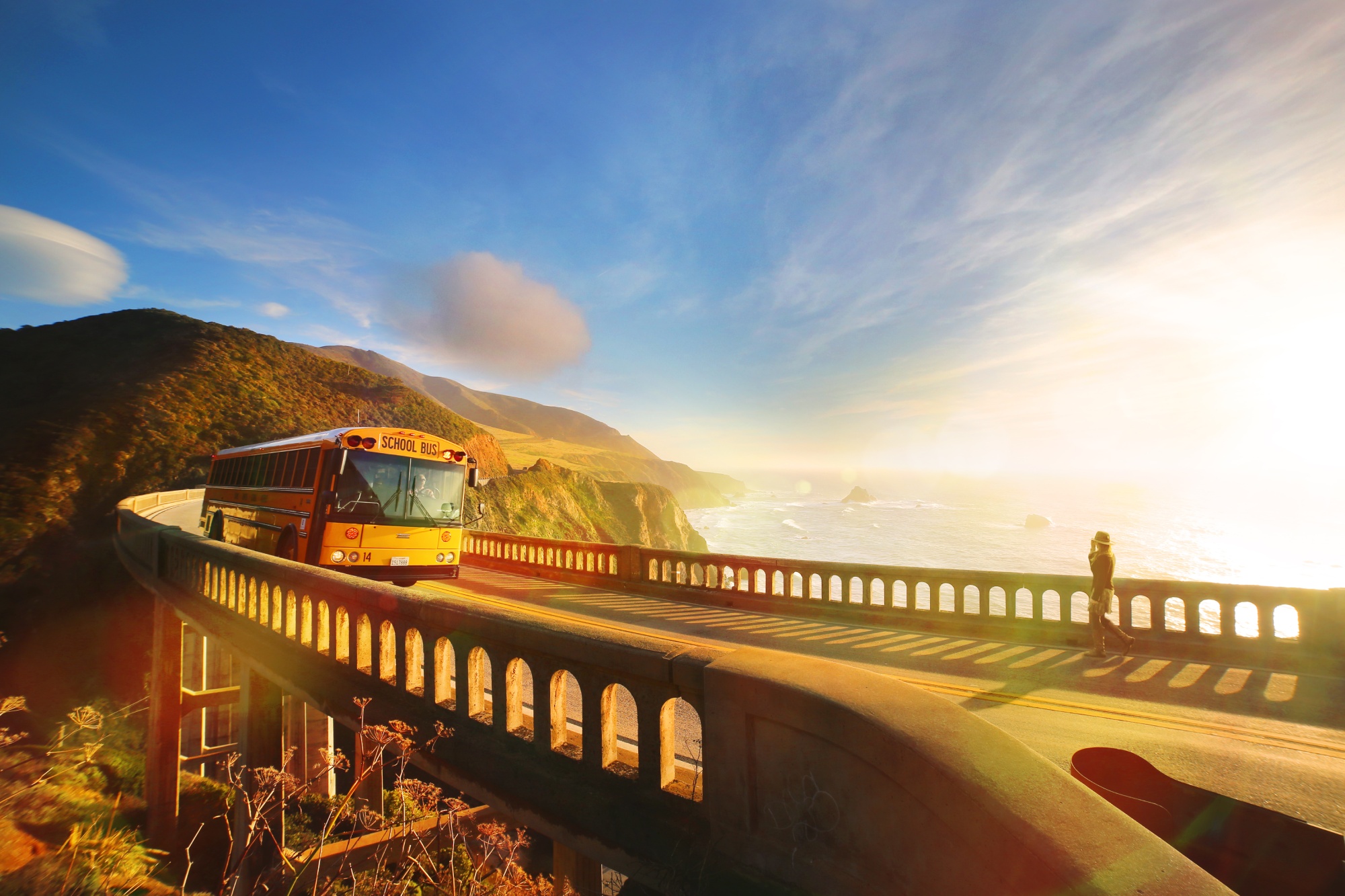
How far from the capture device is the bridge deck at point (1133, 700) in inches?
180

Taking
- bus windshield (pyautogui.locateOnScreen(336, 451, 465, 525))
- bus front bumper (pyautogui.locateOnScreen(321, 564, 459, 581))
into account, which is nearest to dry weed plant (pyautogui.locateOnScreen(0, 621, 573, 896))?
bus front bumper (pyautogui.locateOnScreen(321, 564, 459, 581))

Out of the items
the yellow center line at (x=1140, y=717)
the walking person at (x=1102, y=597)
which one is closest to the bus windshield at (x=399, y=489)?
the yellow center line at (x=1140, y=717)

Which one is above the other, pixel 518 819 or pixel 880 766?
pixel 880 766

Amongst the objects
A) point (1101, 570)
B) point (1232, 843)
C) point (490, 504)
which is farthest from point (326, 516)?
point (490, 504)

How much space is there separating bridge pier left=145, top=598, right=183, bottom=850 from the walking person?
62.8 feet

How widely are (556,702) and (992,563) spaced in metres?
51.2

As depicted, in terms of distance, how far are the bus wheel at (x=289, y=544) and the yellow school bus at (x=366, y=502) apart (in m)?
0.02

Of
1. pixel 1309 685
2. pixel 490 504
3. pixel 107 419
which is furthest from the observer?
pixel 107 419

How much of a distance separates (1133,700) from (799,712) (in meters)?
6.00

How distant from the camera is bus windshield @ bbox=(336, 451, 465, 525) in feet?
34.5

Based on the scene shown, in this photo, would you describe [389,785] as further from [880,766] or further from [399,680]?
[880,766]

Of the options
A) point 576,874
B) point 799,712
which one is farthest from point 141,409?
point 799,712

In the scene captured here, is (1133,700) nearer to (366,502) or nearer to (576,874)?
(576,874)

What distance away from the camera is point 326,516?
10.2 m
